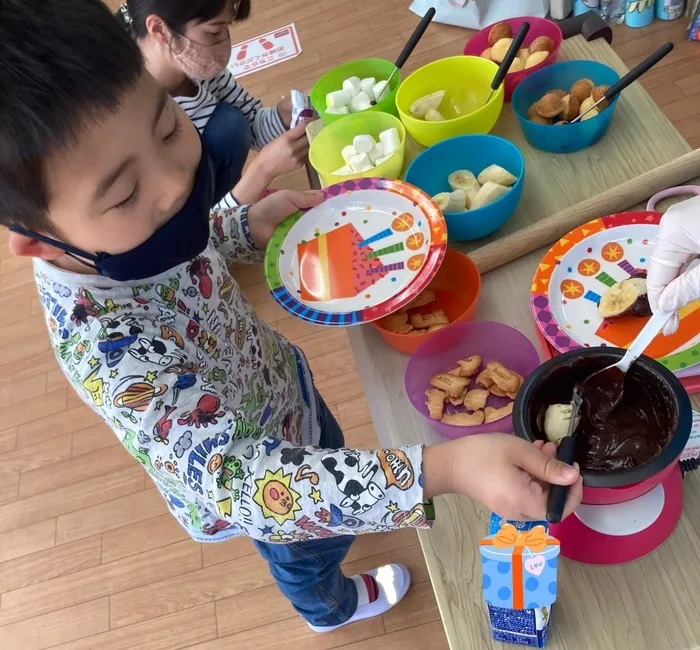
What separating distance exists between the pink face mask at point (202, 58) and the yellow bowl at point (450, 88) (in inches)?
15.6

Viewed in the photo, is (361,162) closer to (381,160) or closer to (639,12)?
(381,160)

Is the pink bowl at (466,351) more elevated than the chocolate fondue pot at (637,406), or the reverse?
the chocolate fondue pot at (637,406)

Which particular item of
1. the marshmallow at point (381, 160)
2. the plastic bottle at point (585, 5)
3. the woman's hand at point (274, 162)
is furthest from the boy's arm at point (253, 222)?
the plastic bottle at point (585, 5)

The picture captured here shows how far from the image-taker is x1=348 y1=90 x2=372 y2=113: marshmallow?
3.56ft

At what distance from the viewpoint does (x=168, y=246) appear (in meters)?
0.72

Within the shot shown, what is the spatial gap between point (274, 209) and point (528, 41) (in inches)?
20.8

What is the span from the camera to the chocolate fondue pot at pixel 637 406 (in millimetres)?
516

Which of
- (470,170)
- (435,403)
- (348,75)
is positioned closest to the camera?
(435,403)

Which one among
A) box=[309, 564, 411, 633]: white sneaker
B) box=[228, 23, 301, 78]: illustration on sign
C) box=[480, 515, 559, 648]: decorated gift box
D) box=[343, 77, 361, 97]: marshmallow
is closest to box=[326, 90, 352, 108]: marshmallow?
box=[343, 77, 361, 97]: marshmallow

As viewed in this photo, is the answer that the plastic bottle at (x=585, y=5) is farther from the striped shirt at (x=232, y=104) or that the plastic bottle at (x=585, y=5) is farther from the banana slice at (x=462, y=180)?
the banana slice at (x=462, y=180)

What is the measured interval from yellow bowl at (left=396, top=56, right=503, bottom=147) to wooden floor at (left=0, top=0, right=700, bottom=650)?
82 centimetres

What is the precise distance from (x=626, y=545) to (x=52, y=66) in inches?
24.9

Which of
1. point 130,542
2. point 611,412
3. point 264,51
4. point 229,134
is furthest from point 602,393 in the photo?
point 264,51

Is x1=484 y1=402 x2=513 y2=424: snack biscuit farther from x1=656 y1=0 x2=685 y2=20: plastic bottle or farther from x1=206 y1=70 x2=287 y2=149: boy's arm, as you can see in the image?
x1=656 y1=0 x2=685 y2=20: plastic bottle
